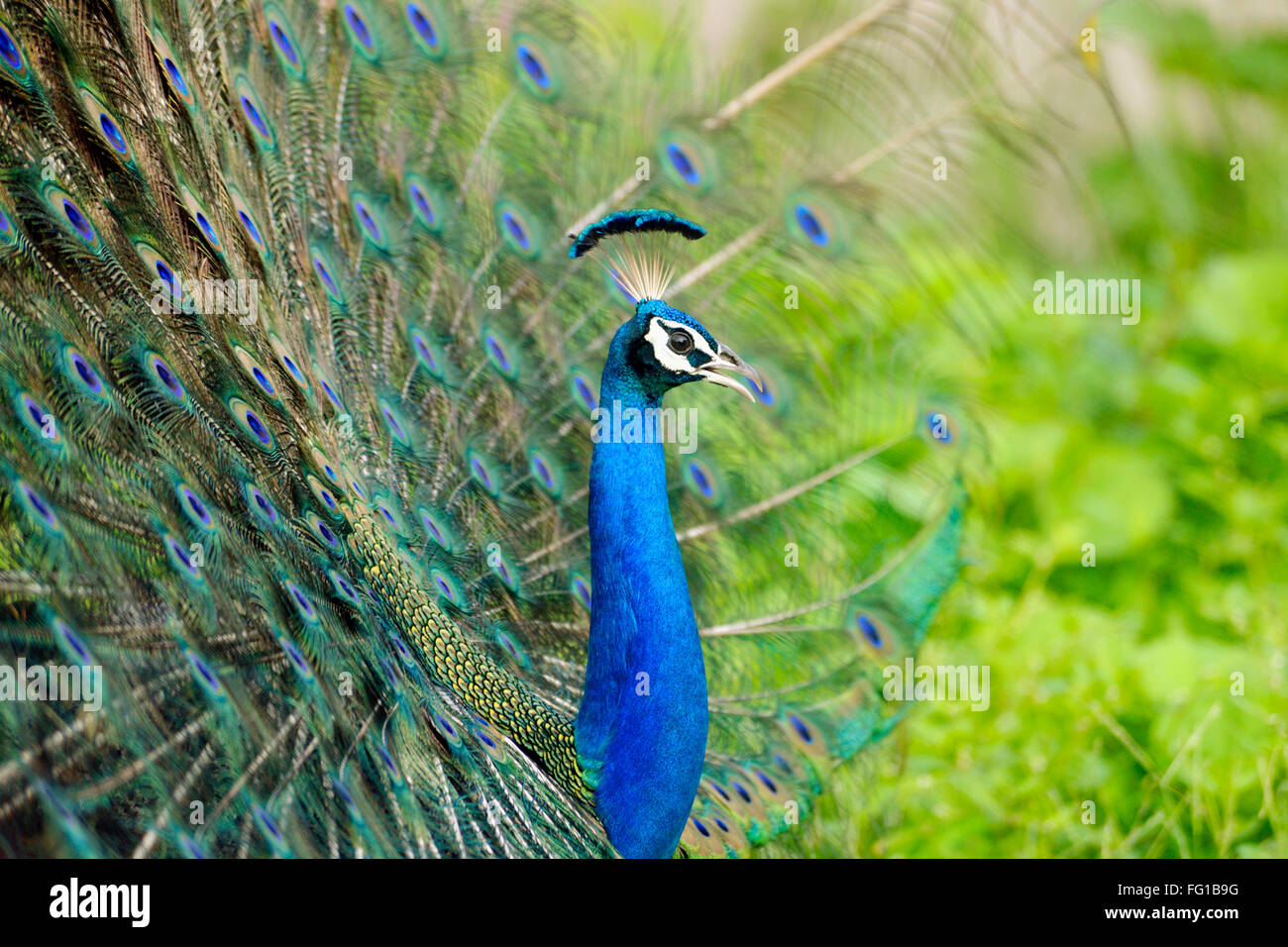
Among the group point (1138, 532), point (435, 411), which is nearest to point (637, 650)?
point (435, 411)

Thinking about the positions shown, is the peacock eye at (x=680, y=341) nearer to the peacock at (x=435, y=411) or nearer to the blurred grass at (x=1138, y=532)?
the peacock at (x=435, y=411)

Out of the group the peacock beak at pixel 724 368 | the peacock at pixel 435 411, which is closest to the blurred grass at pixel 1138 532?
the peacock at pixel 435 411

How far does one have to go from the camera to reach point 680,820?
1.79m

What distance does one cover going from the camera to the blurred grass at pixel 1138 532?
88.0 inches

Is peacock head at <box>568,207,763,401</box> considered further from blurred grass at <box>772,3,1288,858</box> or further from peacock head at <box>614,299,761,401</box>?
blurred grass at <box>772,3,1288,858</box>

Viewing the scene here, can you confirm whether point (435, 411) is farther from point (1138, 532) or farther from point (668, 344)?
point (1138, 532)

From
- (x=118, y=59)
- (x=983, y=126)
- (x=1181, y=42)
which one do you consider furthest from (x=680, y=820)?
(x=1181, y=42)

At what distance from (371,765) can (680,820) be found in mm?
458

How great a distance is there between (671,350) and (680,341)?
17mm

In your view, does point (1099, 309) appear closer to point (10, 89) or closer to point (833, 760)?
point (833, 760)

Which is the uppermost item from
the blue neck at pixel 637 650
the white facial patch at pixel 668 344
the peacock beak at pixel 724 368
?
the white facial patch at pixel 668 344

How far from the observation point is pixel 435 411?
200 cm

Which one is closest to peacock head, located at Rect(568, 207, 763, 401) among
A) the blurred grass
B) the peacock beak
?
the peacock beak

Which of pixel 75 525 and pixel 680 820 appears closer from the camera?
pixel 75 525
